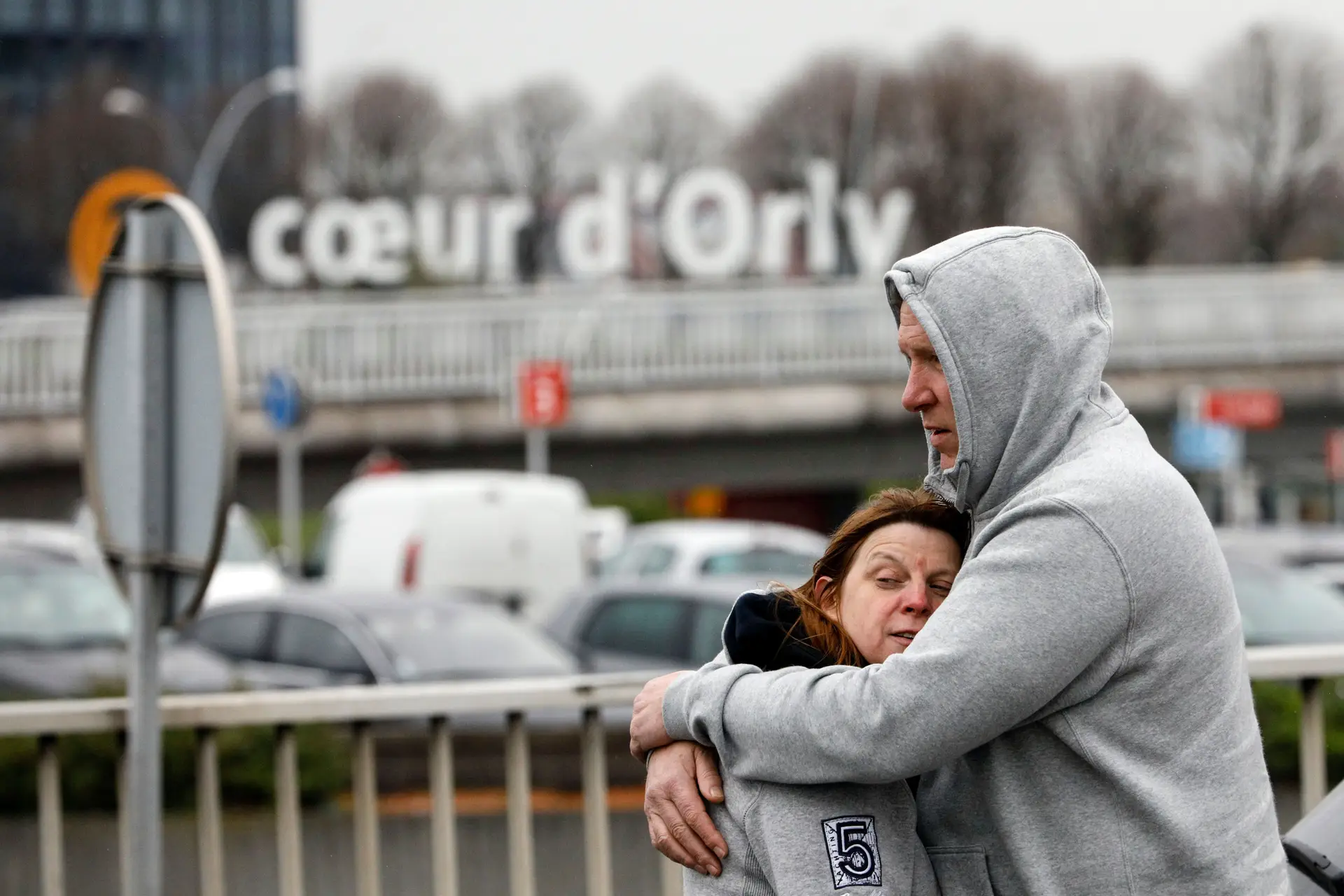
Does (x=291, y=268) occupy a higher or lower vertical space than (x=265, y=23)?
lower

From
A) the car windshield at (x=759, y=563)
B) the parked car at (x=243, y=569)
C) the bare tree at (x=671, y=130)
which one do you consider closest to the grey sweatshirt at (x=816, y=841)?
the parked car at (x=243, y=569)

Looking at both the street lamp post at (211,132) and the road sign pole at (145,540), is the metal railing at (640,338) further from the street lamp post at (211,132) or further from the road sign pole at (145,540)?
the road sign pole at (145,540)

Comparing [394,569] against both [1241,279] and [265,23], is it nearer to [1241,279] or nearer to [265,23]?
[1241,279]

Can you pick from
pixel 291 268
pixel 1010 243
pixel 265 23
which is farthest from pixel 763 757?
pixel 265 23

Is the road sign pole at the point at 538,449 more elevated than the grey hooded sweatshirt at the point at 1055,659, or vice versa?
the grey hooded sweatshirt at the point at 1055,659

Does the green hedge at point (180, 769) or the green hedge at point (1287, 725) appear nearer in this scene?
the green hedge at point (180, 769)

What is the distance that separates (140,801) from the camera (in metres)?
3.91

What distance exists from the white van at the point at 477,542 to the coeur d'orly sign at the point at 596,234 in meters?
21.7

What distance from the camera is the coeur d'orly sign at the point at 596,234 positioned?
134 feet

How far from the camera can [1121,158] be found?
4484 cm

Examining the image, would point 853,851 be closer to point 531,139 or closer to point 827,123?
point 531,139

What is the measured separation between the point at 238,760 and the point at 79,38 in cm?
6662

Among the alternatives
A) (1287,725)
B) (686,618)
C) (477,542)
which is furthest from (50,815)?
(477,542)

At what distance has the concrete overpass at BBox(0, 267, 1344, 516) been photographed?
3028 cm
